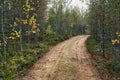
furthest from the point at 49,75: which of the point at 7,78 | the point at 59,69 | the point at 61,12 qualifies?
the point at 61,12

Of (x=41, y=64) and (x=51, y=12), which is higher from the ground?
(x=51, y=12)

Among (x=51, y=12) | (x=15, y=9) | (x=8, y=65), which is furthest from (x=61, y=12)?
(x=8, y=65)

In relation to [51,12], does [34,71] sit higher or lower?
lower

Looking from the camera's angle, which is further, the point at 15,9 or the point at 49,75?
the point at 15,9

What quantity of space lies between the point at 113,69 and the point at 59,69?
4860 millimetres

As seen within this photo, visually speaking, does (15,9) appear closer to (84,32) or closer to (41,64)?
(41,64)

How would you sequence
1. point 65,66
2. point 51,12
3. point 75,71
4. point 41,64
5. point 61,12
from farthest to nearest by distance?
1. point 51,12
2. point 61,12
3. point 41,64
4. point 65,66
5. point 75,71

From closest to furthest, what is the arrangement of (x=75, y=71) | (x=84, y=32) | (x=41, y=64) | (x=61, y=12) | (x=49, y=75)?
(x=49, y=75), (x=75, y=71), (x=41, y=64), (x=61, y=12), (x=84, y=32)

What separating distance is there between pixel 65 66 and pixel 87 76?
3.61m

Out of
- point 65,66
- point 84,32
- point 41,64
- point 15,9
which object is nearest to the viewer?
point 65,66

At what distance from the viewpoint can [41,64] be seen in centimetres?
2328

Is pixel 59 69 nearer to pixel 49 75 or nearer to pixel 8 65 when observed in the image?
pixel 49 75

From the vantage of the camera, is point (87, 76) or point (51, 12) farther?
point (51, 12)

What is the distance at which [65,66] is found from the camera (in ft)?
70.6
